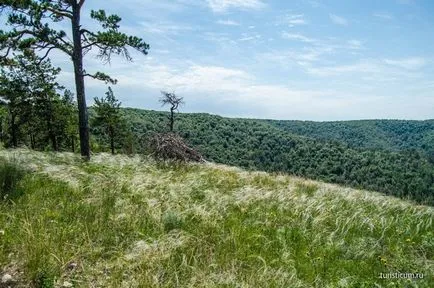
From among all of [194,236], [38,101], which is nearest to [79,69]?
[194,236]

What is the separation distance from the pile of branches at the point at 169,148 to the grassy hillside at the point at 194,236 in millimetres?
4999

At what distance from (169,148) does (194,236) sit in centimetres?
918

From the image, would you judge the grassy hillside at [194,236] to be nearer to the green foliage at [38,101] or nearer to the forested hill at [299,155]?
the green foliage at [38,101]

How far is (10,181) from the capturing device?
754 cm

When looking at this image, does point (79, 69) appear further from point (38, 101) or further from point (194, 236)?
point (38, 101)

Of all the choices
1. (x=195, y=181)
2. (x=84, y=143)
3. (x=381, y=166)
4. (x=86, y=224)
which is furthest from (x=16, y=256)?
(x=381, y=166)

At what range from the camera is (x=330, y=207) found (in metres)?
8.08

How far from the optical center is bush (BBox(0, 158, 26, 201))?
688 centimetres

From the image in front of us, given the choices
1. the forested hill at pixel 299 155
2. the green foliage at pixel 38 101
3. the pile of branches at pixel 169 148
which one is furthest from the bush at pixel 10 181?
the forested hill at pixel 299 155

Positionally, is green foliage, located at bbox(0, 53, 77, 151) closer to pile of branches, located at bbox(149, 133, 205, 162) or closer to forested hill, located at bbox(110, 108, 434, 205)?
pile of branches, located at bbox(149, 133, 205, 162)

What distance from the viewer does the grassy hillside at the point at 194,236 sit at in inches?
165

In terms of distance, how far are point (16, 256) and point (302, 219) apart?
475cm

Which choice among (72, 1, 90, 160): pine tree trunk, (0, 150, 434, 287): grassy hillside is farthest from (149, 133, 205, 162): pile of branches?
(0, 150, 434, 287): grassy hillside

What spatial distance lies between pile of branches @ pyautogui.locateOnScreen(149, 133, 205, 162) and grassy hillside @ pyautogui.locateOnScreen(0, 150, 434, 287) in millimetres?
4999
